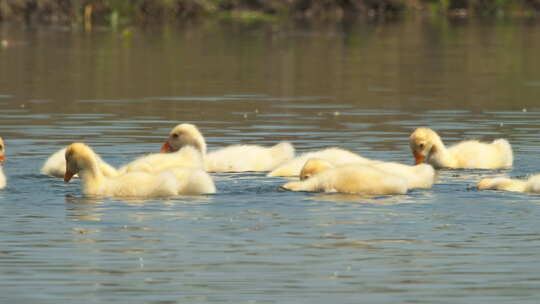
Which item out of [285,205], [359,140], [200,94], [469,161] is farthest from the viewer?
[200,94]

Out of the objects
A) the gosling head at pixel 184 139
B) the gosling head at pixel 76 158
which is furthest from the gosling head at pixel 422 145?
the gosling head at pixel 76 158

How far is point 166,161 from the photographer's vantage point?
1383 cm

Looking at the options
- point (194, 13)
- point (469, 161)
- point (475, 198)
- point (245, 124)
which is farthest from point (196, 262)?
point (194, 13)

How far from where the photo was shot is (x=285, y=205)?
12.1m

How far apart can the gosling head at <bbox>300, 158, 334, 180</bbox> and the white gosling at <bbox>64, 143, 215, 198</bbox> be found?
0.95m

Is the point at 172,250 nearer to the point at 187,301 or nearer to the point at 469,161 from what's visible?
the point at 187,301

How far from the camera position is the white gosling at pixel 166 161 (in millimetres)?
13383

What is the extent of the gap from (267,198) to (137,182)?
3.59 feet

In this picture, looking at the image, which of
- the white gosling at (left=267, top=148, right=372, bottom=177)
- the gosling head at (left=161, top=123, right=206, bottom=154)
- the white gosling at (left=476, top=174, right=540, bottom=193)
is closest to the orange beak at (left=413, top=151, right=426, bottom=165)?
the white gosling at (left=267, top=148, right=372, bottom=177)

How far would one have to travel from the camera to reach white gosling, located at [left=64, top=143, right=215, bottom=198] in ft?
40.8

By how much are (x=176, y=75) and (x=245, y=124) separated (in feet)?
33.3

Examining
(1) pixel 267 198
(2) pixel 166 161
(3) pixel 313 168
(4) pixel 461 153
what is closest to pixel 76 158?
(2) pixel 166 161

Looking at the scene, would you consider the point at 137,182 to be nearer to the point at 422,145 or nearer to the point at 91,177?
the point at 91,177

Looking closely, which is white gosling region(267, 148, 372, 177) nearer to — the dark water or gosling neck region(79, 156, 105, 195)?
the dark water
